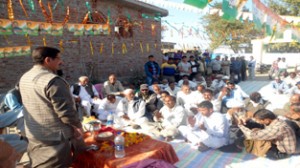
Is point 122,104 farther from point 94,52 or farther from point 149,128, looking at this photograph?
point 94,52

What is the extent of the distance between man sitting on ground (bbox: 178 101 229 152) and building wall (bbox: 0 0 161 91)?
216 inches

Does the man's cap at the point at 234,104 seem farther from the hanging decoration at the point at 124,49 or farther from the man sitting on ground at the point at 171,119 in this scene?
the hanging decoration at the point at 124,49

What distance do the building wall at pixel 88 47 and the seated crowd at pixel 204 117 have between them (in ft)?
6.20

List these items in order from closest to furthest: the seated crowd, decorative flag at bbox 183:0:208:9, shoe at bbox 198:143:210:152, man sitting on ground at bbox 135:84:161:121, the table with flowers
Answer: the table with flowers < the seated crowd < shoe at bbox 198:143:210:152 < decorative flag at bbox 183:0:208:9 < man sitting on ground at bbox 135:84:161:121

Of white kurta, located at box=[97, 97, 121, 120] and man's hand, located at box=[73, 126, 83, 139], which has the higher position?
man's hand, located at box=[73, 126, 83, 139]

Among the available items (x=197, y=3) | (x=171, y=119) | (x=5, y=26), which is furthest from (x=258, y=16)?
(x=5, y=26)

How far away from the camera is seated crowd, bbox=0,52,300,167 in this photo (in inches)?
148

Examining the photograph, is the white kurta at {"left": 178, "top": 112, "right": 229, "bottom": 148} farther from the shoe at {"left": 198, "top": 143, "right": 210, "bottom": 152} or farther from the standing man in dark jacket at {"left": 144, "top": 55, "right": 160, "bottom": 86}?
the standing man in dark jacket at {"left": 144, "top": 55, "right": 160, "bottom": 86}

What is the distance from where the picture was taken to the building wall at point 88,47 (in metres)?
7.08

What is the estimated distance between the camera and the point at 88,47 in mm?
9438

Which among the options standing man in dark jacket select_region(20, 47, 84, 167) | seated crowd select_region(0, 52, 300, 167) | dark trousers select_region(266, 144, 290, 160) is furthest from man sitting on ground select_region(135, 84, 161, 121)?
standing man in dark jacket select_region(20, 47, 84, 167)

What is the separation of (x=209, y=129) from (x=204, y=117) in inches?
9.0

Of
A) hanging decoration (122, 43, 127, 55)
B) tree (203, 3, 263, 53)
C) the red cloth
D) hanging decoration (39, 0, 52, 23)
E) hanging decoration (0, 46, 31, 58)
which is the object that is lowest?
the red cloth

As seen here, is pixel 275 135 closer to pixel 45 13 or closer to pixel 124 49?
pixel 45 13
